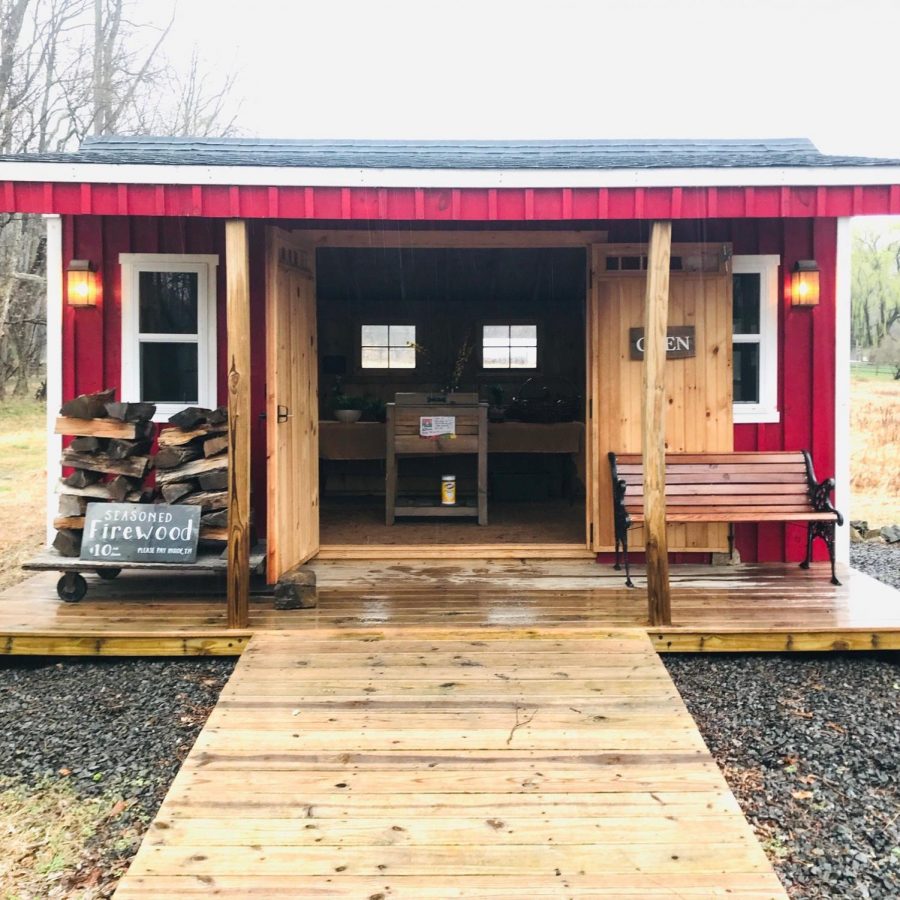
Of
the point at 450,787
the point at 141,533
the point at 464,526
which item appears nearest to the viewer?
the point at 450,787

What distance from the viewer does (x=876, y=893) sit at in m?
2.76

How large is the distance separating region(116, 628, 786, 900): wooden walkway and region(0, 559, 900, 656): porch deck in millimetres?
410

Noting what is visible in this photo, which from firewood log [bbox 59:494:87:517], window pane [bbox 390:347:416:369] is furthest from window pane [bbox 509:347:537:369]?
firewood log [bbox 59:494:87:517]

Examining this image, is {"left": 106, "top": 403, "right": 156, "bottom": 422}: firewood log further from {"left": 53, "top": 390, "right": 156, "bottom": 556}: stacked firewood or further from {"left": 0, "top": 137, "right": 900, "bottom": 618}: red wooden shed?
{"left": 0, "top": 137, "right": 900, "bottom": 618}: red wooden shed

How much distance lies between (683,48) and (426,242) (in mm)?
69223

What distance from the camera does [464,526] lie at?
7.38m

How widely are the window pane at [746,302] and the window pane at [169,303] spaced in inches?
142

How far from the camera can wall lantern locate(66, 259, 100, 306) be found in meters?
5.58

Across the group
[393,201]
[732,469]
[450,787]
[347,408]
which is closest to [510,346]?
[347,408]

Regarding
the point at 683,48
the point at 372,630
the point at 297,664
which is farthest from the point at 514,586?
the point at 683,48

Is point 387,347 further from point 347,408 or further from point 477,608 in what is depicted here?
point 477,608

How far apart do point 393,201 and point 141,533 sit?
235 cm

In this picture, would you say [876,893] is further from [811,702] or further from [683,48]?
[683,48]

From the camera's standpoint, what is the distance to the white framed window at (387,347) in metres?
10.3
